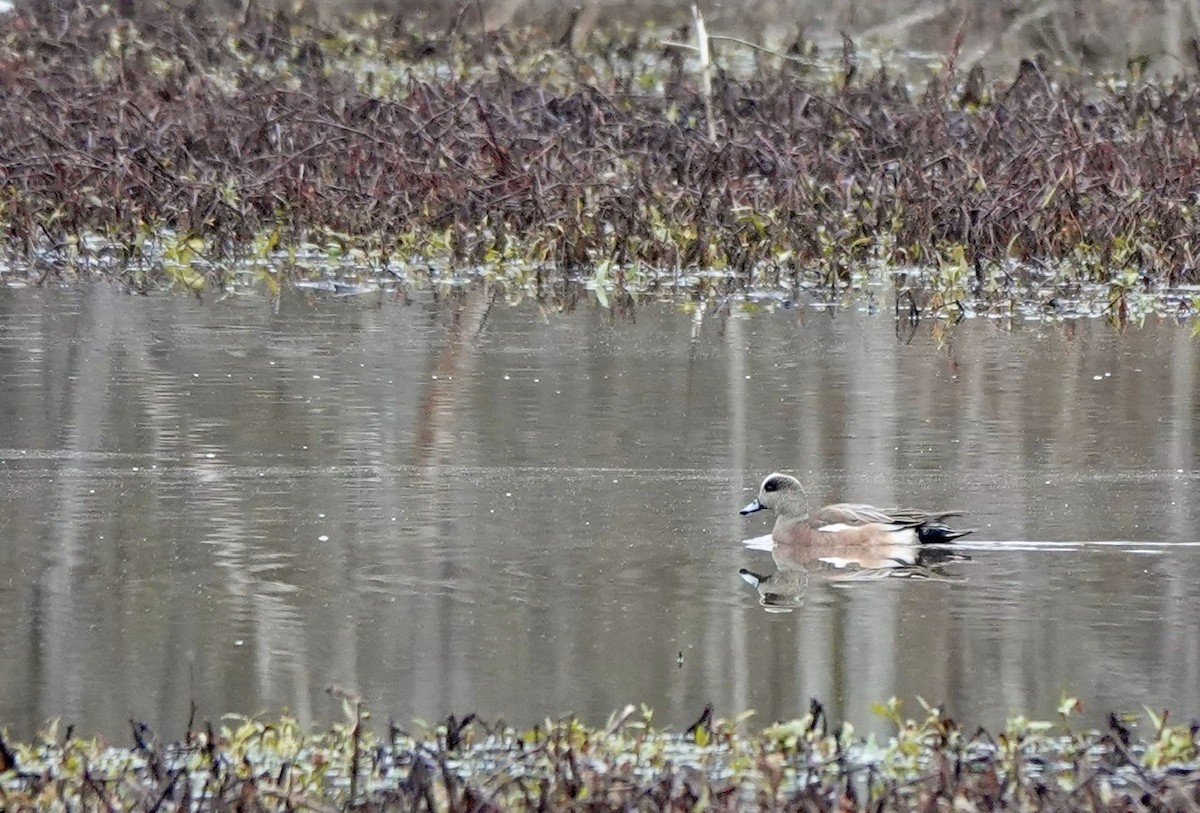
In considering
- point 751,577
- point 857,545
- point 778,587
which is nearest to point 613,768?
point 778,587

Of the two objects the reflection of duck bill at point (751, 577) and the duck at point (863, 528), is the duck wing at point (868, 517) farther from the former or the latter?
the reflection of duck bill at point (751, 577)

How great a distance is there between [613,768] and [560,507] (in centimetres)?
347

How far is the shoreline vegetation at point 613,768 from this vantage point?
17.5ft

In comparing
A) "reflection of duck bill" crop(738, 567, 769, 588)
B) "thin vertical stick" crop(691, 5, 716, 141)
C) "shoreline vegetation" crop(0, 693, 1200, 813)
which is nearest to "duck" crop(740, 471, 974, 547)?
"reflection of duck bill" crop(738, 567, 769, 588)

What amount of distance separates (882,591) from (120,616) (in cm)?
206

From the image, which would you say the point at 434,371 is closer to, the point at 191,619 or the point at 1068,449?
the point at 1068,449

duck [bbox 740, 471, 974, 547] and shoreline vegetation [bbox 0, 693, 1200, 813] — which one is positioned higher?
duck [bbox 740, 471, 974, 547]

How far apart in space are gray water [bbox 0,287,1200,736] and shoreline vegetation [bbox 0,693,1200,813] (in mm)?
383

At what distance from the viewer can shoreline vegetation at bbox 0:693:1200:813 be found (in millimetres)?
5324

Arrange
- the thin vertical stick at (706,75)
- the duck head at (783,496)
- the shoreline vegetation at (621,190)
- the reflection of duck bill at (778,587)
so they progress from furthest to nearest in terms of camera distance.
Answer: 1. the thin vertical stick at (706,75)
2. the shoreline vegetation at (621,190)
3. the duck head at (783,496)
4. the reflection of duck bill at (778,587)

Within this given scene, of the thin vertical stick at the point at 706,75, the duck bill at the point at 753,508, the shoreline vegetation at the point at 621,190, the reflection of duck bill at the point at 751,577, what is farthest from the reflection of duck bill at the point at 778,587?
the thin vertical stick at the point at 706,75

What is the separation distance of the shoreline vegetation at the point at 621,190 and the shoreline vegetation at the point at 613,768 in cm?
788

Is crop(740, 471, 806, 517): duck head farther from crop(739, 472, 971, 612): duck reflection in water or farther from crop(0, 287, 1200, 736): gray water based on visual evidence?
crop(0, 287, 1200, 736): gray water

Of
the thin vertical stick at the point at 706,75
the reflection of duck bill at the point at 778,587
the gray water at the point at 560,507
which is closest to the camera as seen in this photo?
the gray water at the point at 560,507
